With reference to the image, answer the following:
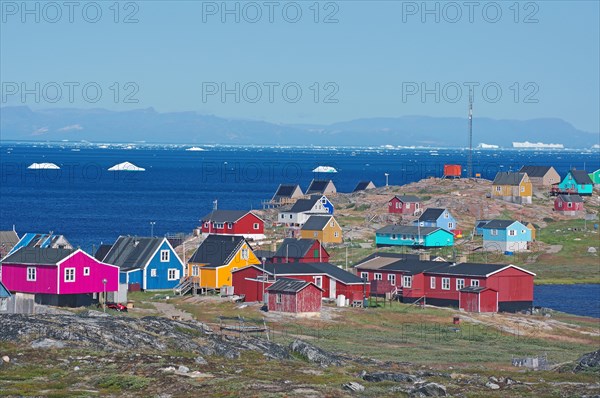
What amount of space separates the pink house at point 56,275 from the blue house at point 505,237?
47199mm

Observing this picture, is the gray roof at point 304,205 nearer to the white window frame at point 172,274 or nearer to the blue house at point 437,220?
the blue house at point 437,220

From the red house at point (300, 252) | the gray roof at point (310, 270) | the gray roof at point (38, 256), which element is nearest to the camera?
the gray roof at point (38, 256)

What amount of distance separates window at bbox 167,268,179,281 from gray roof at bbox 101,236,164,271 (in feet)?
6.53

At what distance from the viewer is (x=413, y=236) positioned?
10344 centimetres

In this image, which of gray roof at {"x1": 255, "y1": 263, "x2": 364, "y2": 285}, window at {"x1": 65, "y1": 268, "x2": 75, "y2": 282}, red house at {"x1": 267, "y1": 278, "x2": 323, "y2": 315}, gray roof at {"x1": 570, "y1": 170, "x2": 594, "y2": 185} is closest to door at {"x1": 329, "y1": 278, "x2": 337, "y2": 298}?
gray roof at {"x1": 255, "y1": 263, "x2": 364, "y2": 285}

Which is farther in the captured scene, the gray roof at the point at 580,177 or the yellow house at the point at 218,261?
the gray roof at the point at 580,177

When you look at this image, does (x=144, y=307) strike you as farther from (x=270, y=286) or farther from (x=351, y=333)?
(x=351, y=333)

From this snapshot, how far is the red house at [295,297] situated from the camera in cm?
6494

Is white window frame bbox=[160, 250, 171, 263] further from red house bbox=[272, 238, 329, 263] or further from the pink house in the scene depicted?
red house bbox=[272, 238, 329, 263]

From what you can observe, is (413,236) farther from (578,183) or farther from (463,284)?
(578,183)

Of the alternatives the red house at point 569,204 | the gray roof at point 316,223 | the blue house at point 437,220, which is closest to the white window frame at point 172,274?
the gray roof at point 316,223

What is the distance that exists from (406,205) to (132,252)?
52492 mm

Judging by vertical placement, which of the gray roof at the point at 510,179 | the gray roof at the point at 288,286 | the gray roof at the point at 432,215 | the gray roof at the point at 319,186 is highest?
the gray roof at the point at 510,179

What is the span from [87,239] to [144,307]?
180 feet
